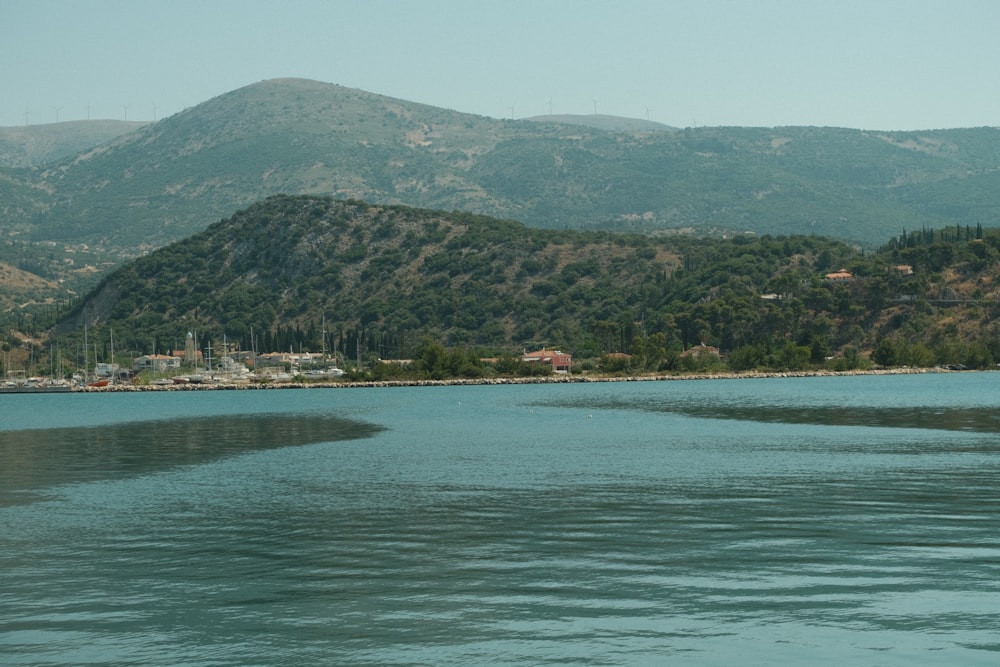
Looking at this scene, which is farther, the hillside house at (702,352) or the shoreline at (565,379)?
the hillside house at (702,352)

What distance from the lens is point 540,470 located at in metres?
47.4

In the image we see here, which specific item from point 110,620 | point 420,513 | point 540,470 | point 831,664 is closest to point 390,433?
point 540,470

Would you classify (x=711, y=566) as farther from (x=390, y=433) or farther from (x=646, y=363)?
(x=646, y=363)

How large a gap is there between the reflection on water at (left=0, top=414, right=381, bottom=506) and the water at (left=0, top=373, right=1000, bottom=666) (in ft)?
1.81

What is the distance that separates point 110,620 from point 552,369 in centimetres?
16388

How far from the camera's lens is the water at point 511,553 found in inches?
770

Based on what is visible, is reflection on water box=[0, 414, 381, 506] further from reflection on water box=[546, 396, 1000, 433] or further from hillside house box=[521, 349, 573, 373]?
hillside house box=[521, 349, 573, 373]

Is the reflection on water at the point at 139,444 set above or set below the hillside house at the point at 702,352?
below

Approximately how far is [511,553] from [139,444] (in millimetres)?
45775

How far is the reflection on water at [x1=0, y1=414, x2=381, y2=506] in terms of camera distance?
166ft

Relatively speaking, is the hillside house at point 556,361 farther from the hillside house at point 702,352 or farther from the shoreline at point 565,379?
the hillside house at point 702,352

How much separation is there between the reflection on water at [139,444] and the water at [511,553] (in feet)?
1.81

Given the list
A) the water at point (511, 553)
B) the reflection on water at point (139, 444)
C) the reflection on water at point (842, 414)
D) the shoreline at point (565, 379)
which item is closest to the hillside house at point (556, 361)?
the shoreline at point (565, 379)

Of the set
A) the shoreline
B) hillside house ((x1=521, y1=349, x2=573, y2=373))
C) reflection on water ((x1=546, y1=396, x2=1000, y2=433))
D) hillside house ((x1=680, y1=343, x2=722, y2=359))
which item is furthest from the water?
hillside house ((x1=521, y1=349, x2=573, y2=373))
